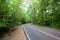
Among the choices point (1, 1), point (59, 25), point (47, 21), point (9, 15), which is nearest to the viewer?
point (1, 1)

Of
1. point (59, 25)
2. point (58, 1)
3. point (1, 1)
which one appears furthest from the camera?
point (58, 1)

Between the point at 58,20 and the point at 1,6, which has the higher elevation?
the point at 1,6

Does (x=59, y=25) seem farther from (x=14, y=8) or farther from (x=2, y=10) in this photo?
(x=2, y=10)

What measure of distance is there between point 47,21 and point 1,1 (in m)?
24.2

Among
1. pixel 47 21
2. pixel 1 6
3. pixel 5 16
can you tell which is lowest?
pixel 47 21

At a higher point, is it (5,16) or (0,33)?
(5,16)

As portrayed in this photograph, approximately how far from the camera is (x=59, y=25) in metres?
33.0

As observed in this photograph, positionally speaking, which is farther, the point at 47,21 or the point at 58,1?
the point at 47,21

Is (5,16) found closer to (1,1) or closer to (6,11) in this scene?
(6,11)

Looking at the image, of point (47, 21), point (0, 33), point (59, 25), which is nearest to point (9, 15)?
point (0, 33)

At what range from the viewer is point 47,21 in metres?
47.5

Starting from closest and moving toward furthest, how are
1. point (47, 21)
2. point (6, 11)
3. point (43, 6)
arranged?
point (6, 11) → point (47, 21) → point (43, 6)

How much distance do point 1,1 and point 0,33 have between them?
8.32 meters

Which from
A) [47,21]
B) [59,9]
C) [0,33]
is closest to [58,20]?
[59,9]
